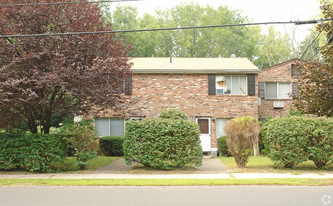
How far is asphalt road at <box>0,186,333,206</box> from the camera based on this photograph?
24.4 ft

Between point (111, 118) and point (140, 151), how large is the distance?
816 cm

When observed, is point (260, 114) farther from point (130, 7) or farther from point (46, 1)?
point (130, 7)

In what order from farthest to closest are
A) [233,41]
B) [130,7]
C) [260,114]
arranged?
1. [130,7]
2. [233,41]
3. [260,114]

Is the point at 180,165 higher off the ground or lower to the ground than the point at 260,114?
lower

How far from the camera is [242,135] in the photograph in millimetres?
12680

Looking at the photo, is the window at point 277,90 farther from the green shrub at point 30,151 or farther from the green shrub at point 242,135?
the green shrub at point 30,151

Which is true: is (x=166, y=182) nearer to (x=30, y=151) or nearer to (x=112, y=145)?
(x=30, y=151)

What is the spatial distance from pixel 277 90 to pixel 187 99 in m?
6.45

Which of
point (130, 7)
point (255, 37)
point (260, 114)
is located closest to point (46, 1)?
point (260, 114)

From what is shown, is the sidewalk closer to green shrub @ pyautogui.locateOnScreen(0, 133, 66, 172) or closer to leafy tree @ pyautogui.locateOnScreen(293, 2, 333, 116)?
green shrub @ pyautogui.locateOnScreen(0, 133, 66, 172)

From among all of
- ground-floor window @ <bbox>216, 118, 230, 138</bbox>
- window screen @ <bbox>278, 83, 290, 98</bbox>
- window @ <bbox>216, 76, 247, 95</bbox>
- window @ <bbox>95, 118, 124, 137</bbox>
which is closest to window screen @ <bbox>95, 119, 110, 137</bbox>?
window @ <bbox>95, 118, 124, 137</bbox>

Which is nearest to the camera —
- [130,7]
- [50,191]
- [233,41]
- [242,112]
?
[50,191]

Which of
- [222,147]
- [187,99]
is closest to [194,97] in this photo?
[187,99]

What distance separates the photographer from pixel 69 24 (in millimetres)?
12125
